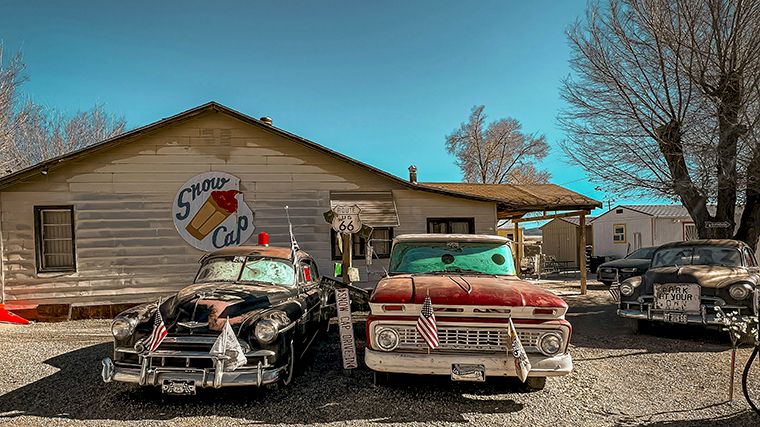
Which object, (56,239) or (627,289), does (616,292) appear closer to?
(627,289)

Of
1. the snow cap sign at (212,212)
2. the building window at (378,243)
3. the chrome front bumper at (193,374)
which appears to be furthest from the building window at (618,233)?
the chrome front bumper at (193,374)

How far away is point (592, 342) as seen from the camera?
7812 mm

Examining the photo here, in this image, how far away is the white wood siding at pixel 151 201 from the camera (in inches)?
393

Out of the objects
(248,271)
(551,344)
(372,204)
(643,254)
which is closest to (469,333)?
(551,344)

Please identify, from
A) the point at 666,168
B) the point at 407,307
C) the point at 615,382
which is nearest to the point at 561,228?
the point at 666,168

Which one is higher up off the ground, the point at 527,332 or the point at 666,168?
the point at 666,168

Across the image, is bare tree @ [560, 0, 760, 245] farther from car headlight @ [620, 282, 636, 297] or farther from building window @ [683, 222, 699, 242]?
building window @ [683, 222, 699, 242]

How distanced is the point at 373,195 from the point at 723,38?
8.31 m

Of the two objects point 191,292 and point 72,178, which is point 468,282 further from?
point 72,178

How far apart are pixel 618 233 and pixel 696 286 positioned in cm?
1847

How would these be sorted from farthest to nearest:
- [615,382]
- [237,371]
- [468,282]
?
[615,382], [468,282], [237,371]

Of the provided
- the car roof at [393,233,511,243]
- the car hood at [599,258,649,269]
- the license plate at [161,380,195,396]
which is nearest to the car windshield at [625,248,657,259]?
the car hood at [599,258,649,269]

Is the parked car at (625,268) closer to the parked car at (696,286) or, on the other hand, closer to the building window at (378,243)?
the parked car at (696,286)

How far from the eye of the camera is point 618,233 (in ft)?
80.6
